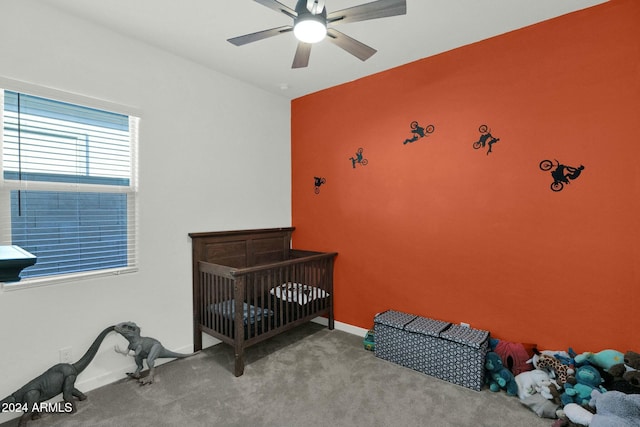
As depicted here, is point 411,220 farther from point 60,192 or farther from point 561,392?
point 60,192

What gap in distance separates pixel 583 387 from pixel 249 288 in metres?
2.22

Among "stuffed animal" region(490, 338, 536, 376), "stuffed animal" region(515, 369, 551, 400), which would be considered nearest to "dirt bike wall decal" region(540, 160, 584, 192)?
"stuffed animal" region(490, 338, 536, 376)

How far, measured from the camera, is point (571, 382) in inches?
74.0

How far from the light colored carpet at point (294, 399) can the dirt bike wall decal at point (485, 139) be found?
1.76 m

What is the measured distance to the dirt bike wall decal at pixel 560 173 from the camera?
2.07 m

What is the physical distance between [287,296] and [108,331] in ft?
4.36

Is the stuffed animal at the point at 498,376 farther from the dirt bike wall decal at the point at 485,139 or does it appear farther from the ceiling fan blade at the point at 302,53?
the ceiling fan blade at the point at 302,53

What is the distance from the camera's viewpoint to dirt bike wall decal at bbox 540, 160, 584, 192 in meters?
2.07

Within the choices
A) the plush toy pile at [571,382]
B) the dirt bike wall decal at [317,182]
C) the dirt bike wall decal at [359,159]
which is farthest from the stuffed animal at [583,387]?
the dirt bike wall decal at [317,182]

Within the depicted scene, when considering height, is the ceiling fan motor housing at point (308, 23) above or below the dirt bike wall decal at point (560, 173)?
above

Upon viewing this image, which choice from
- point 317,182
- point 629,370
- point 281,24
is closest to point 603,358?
point 629,370

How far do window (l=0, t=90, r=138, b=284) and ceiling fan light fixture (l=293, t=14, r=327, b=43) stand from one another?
1.56 metres

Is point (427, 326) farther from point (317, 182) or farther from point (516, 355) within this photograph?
point (317, 182)

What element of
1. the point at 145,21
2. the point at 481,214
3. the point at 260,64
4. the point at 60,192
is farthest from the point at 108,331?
the point at 481,214
